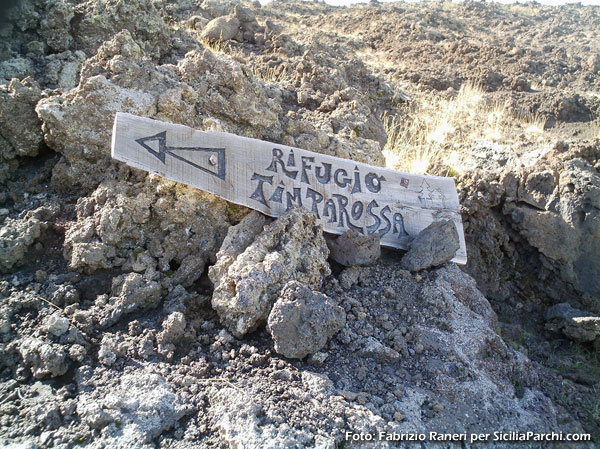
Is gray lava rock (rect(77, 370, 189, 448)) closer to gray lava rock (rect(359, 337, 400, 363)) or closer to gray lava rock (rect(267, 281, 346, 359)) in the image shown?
gray lava rock (rect(267, 281, 346, 359))

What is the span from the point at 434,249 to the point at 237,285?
5.52 feet

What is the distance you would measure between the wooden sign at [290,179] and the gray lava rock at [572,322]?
3.52 ft

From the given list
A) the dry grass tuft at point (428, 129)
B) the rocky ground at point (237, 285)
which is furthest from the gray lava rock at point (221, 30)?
the dry grass tuft at point (428, 129)

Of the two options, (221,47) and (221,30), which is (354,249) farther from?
(221,30)

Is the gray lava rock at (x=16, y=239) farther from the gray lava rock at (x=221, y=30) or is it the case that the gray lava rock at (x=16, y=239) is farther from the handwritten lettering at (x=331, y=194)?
the gray lava rock at (x=221, y=30)

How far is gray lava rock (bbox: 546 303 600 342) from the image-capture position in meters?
3.67

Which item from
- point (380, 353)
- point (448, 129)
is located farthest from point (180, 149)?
point (448, 129)

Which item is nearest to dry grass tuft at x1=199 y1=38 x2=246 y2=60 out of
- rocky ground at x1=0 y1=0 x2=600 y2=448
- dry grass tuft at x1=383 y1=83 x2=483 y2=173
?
rocky ground at x1=0 y1=0 x2=600 y2=448

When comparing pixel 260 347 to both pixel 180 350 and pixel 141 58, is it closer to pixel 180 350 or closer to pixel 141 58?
pixel 180 350

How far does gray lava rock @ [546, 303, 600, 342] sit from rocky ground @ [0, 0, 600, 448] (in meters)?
0.02

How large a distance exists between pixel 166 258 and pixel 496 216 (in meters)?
3.59

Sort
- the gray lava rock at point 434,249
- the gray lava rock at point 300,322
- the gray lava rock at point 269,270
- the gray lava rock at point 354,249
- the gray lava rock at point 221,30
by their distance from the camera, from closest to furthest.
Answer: the gray lava rock at point 300,322
the gray lava rock at point 269,270
the gray lava rock at point 354,249
the gray lava rock at point 434,249
the gray lava rock at point 221,30

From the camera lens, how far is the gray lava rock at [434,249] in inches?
140

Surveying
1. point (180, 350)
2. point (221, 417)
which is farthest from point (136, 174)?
point (221, 417)
